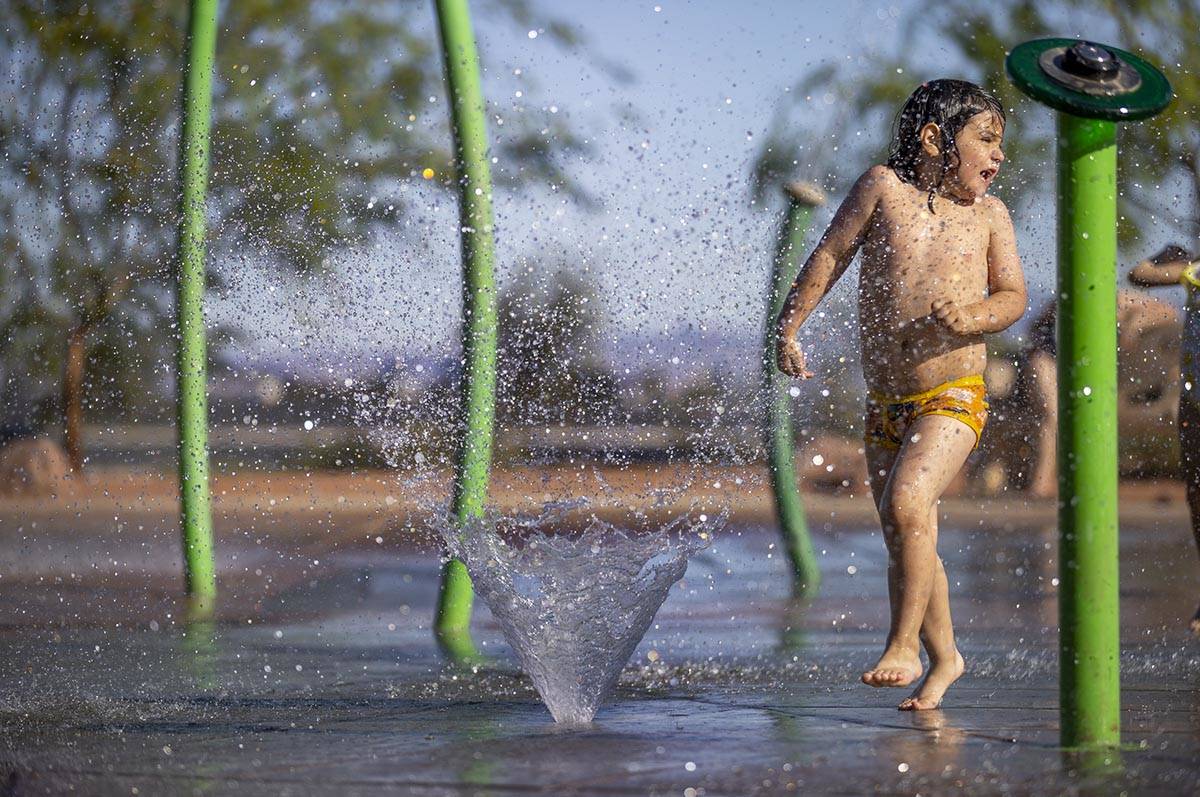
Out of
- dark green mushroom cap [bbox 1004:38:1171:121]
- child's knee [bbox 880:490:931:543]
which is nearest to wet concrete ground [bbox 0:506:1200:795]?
child's knee [bbox 880:490:931:543]

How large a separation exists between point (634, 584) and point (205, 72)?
291 cm

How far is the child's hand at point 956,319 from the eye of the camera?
10.3 ft

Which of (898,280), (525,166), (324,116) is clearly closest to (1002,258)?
(898,280)

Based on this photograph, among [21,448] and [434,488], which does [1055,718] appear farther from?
[21,448]

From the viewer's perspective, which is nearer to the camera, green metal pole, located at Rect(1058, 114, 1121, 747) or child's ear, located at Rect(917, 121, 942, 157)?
green metal pole, located at Rect(1058, 114, 1121, 747)

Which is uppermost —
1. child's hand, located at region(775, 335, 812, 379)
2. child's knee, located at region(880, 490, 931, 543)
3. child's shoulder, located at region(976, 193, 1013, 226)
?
child's shoulder, located at region(976, 193, 1013, 226)

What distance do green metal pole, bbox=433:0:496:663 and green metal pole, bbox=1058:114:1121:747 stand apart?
2520 mm

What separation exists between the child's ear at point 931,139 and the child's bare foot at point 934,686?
3.42 feet

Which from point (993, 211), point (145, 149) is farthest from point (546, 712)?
point (145, 149)

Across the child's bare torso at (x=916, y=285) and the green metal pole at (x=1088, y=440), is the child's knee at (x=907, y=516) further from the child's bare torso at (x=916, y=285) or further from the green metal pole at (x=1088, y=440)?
the green metal pole at (x=1088, y=440)

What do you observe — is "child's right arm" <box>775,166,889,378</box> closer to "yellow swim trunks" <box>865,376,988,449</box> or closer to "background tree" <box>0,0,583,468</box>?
"yellow swim trunks" <box>865,376,988,449</box>

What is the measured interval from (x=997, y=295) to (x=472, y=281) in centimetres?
183

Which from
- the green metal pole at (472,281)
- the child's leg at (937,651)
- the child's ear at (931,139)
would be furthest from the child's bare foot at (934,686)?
the green metal pole at (472,281)

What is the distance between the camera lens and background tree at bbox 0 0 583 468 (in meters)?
9.00
